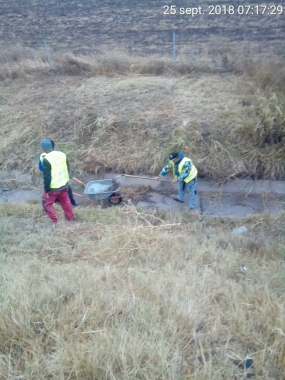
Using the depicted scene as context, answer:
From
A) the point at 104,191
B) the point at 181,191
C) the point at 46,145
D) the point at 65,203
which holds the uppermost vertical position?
the point at 46,145

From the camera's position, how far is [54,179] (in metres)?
6.84

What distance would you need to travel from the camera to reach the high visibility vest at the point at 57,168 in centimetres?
676

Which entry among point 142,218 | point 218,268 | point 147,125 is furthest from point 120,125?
point 218,268

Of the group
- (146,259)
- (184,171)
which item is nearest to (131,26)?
(184,171)

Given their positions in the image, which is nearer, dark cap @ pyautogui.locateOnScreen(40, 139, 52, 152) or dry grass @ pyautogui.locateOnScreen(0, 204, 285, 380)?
dry grass @ pyautogui.locateOnScreen(0, 204, 285, 380)

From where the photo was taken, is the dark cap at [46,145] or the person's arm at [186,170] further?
the person's arm at [186,170]

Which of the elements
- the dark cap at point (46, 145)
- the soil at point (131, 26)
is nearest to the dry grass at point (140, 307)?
the dark cap at point (46, 145)

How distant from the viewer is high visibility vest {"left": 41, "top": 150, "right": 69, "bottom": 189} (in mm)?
6758

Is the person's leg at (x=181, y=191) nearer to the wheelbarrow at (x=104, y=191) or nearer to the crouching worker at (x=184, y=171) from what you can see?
the crouching worker at (x=184, y=171)

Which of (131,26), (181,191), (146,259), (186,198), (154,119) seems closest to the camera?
(146,259)

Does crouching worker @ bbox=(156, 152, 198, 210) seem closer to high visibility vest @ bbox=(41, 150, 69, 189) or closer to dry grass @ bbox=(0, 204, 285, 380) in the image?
high visibility vest @ bbox=(41, 150, 69, 189)

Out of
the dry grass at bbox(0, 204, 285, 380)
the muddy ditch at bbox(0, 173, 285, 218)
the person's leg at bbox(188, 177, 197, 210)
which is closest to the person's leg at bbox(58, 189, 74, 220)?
the muddy ditch at bbox(0, 173, 285, 218)

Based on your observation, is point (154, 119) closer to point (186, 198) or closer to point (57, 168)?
point (186, 198)

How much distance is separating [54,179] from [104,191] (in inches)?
56.1
